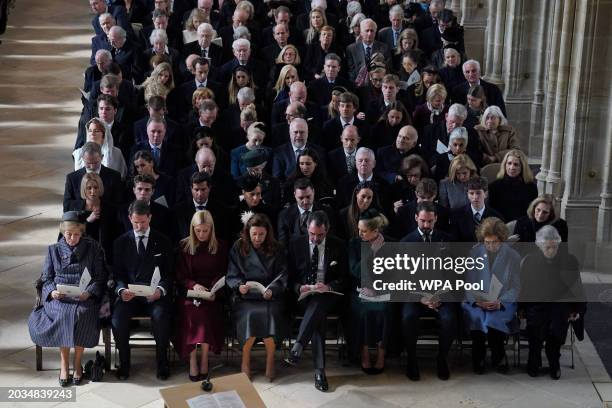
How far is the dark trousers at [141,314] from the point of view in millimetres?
10837

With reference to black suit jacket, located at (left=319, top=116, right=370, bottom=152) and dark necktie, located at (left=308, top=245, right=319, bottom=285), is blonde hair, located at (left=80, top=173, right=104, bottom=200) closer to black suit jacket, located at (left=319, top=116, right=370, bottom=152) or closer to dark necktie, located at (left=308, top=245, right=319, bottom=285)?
dark necktie, located at (left=308, top=245, right=319, bottom=285)

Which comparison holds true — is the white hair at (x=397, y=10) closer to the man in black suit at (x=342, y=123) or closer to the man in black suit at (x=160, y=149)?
the man in black suit at (x=342, y=123)

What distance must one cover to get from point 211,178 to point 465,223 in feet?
8.43

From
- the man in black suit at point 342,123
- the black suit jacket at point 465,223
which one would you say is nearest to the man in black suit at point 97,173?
the man in black suit at point 342,123

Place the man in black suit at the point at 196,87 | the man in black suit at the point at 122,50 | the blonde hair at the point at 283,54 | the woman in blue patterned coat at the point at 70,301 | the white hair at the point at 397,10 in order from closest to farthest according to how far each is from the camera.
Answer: the woman in blue patterned coat at the point at 70,301, the man in black suit at the point at 196,87, the blonde hair at the point at 283,54, the man in black suit at the point at 122,50, the white hair at the point at 397,10

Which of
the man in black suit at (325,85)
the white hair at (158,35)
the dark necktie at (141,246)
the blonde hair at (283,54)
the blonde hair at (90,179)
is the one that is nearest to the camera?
the dark necktie at (141,246)

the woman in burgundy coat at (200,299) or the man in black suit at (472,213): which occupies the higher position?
the man in black suit at (472,213)

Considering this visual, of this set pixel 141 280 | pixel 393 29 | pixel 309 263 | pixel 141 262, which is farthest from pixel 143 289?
pixel 393 29

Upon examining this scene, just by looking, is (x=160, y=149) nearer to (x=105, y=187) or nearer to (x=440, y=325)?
(x=105, y=187)

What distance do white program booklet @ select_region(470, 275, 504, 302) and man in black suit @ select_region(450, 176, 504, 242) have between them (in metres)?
0.69

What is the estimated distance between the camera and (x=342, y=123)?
45.2 feet

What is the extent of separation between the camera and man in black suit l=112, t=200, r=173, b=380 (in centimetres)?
1088

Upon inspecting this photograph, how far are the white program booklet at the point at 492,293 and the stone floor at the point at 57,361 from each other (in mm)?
719

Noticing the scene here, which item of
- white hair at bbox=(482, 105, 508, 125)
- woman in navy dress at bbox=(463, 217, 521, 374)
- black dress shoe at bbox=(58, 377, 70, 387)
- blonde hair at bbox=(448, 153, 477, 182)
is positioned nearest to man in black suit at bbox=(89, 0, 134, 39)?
white hair at bbox=(482, 105, 508, 125)
